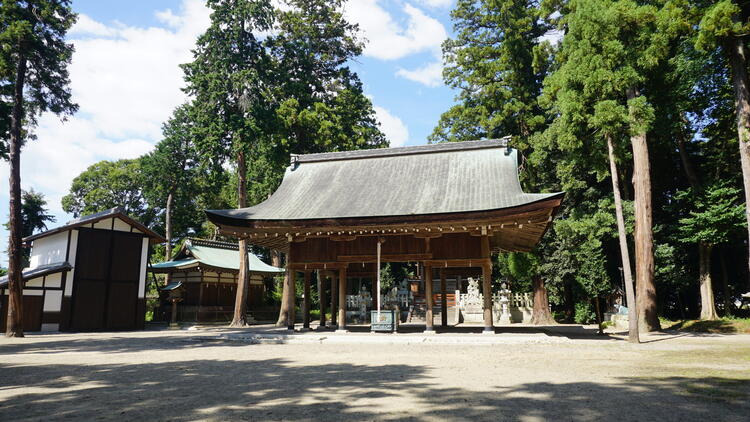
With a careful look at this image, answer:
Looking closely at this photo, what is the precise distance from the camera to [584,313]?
2525cm

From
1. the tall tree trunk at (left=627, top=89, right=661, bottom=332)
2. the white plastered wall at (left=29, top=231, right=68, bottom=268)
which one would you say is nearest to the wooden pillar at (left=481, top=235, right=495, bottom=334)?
the tall tree trunk at (left=627, top=89, right=661, bottom=332)

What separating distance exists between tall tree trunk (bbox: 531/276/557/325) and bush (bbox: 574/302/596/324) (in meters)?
1.99

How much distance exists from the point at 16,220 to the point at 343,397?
721 inches

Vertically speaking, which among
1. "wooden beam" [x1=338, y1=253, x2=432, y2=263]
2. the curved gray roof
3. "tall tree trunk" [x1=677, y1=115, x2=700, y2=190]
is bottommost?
"wooden beam" [x1=338, y1=253, x2=432, y2=263]

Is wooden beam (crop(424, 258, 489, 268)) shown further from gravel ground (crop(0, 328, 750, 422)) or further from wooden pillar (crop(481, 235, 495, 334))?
gravel ground (crop(0, 328, 750, 422))

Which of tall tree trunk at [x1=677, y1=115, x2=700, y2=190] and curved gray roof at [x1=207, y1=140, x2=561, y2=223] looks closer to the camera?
curved gray roof at [x1=207, y1=140, x2=561, y2=223]

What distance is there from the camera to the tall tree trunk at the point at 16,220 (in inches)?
674

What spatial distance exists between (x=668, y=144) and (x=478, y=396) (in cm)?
2168

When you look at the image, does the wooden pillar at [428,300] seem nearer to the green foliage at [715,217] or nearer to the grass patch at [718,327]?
the grass patch at [718,327]

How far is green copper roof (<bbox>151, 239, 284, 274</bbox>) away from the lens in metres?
28.5

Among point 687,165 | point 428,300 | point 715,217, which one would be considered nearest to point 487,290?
point 428,300

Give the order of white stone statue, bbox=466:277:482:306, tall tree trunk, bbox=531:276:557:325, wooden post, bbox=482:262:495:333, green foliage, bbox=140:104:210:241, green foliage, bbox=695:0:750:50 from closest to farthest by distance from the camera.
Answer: green foliage, bbox=695:0:750:50
wooden post, bbox=482:262:495:333
tall tree trunk, bbox=531:276:557:325
white stone statue, bbox=466:277:482:306
green foliage, bbox=140:104:210:241

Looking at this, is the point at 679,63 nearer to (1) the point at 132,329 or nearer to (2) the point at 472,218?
(2) the point at 472,218

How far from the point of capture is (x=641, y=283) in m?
18.0
